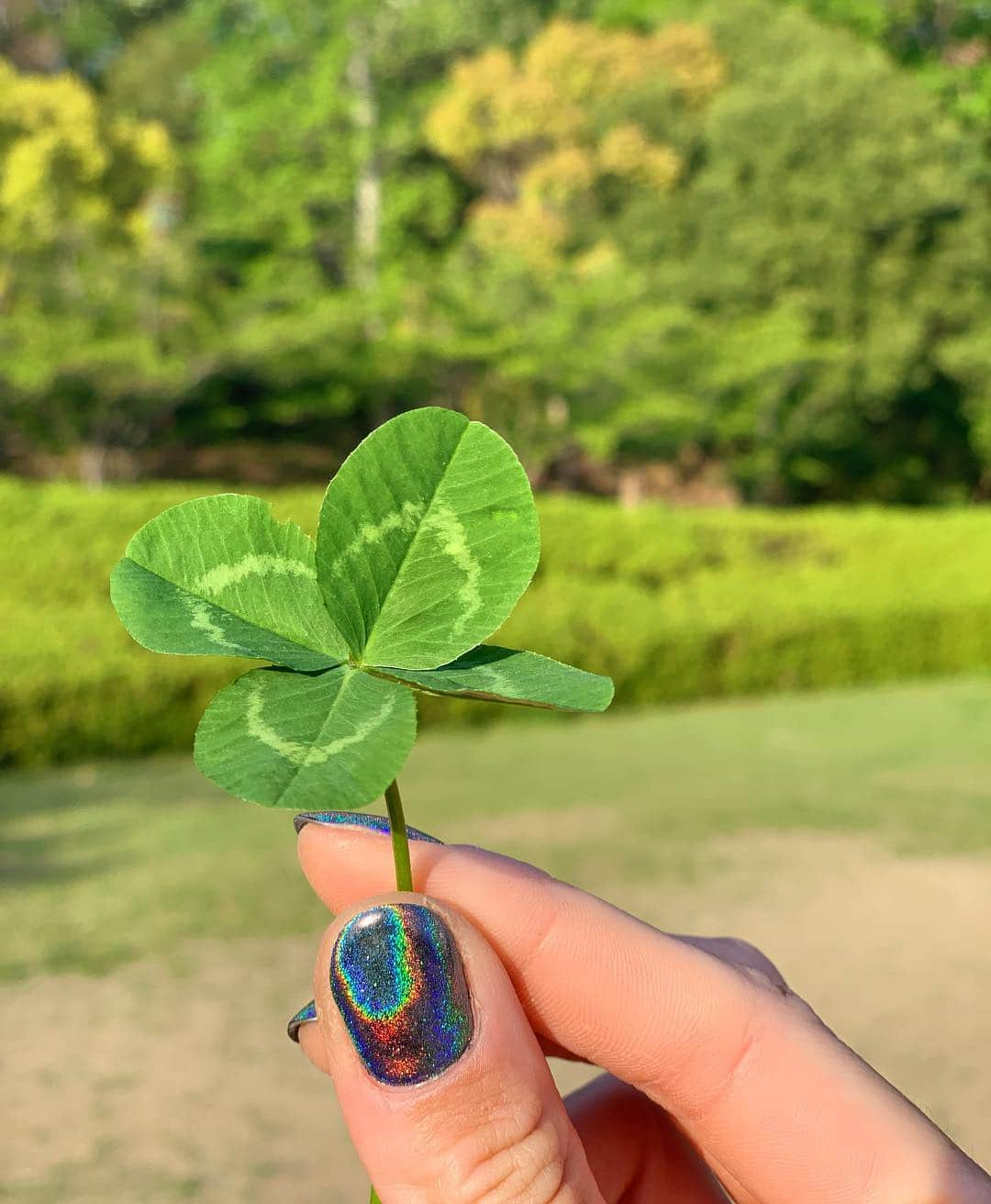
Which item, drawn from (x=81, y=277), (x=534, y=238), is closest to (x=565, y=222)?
(x=534, y=238)

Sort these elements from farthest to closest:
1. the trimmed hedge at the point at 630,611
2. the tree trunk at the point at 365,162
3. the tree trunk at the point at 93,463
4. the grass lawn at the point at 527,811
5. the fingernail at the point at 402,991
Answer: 1. the tree trunk at the point at 365,162
2. the tree trunk at the point at 93,463
3. the trimmed hedge at the point at 630,611
4. the grass lawn at the point at 527,811
5. the fingernail at the point at 402,991

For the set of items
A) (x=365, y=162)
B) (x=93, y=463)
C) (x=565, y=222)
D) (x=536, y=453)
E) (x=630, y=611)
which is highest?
(x=365, y=162)

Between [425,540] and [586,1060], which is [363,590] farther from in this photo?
[586,1060]

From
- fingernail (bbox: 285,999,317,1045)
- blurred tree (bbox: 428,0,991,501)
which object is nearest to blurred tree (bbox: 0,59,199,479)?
blurred tree (bbox: 428,0,991,501)

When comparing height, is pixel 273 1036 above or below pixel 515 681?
below

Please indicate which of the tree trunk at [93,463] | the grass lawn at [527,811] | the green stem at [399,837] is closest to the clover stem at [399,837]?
the green stem at [399,837]

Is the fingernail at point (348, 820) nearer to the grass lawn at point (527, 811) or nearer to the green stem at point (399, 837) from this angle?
the green stem at point (399, 837)
